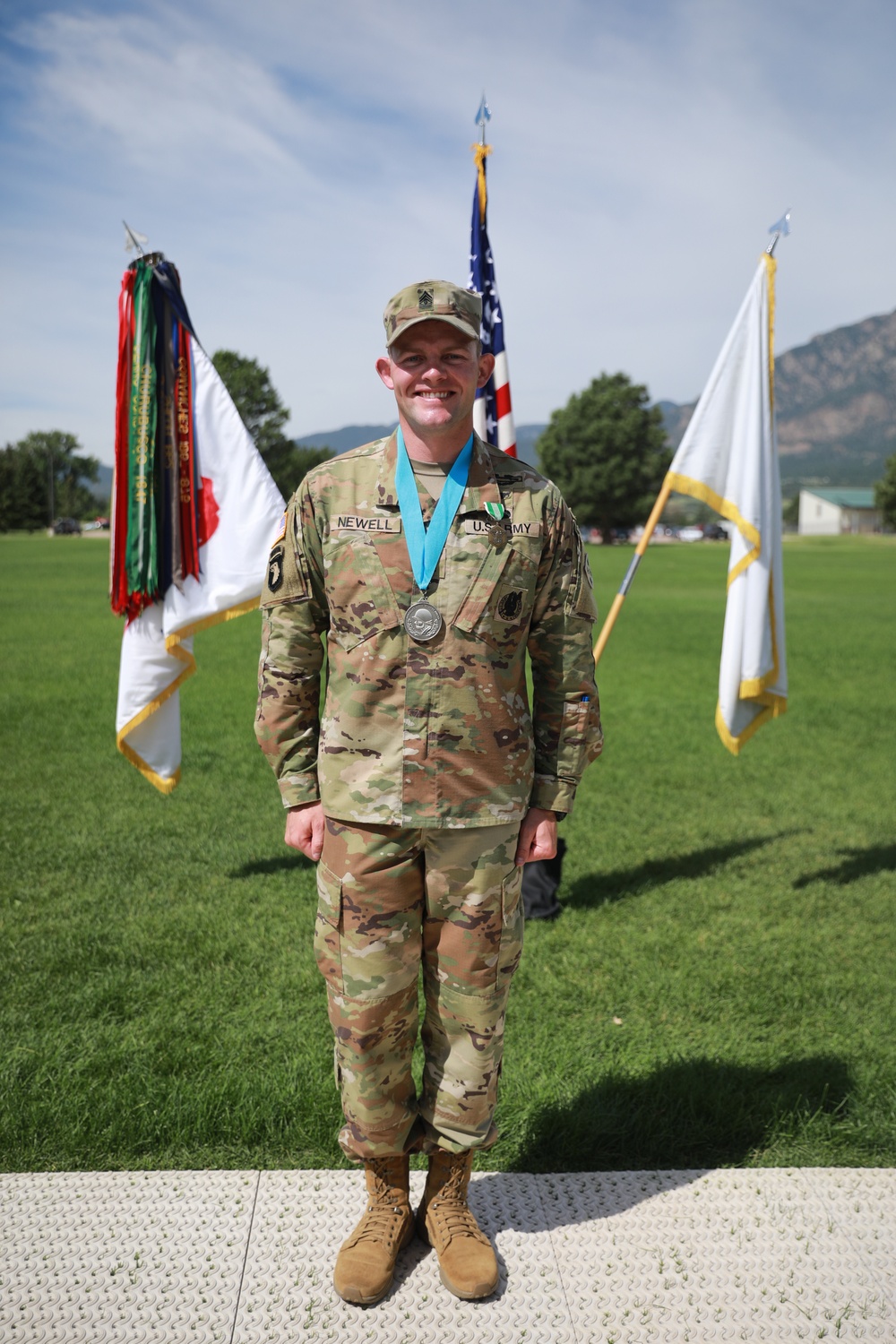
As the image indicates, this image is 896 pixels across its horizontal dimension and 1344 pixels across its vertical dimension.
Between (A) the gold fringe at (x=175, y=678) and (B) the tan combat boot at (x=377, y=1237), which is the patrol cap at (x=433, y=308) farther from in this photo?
(A) the gold fringe at (x=175, y=678)

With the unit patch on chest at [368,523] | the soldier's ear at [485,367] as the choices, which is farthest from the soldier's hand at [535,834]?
the soldier's ear at [485,367]

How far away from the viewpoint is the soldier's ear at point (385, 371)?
2.41 metres

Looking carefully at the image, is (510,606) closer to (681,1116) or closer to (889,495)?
(681,1116)

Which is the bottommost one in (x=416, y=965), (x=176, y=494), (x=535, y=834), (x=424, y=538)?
(x=416, y=965)

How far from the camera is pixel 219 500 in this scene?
4.75 m

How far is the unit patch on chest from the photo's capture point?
7.72ft

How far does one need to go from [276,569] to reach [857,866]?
4.62 metres

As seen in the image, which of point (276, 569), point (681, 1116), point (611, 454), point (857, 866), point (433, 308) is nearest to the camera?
point (433, 308)

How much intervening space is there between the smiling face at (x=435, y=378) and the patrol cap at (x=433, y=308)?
0.9 inches

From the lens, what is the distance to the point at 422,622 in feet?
7.66

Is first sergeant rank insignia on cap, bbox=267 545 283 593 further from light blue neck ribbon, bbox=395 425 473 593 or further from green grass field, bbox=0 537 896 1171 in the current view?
green grass field, bbox=0 537 896 1171

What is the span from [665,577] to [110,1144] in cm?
2973

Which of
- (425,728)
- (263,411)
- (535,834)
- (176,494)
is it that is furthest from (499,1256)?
(263,411)

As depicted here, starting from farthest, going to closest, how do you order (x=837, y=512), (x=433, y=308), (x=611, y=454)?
(x=837, y=512)
(x=611, y=454)
(x=433, y=308)
